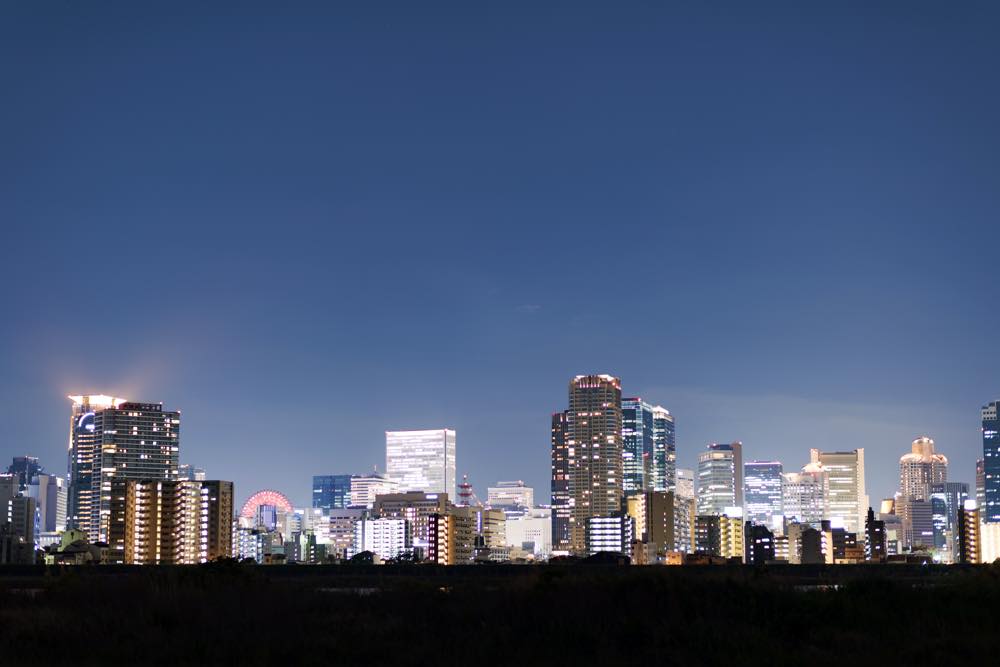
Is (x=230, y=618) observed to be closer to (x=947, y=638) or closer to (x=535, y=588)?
(x=535, y=588)

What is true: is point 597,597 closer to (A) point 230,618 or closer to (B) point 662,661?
(B) point 662,661

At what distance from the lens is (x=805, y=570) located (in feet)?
310

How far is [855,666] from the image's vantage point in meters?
32.2

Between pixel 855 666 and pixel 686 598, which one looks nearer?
pixel 855 666

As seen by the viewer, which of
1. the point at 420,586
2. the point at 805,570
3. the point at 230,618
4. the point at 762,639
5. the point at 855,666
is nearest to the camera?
the point at 855,666

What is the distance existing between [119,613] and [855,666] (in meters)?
23.3

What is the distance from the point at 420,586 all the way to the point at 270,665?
12708 millimetres

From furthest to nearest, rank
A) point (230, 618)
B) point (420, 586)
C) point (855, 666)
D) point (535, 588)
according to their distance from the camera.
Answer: point (420, 586) < point (535, 588) < point (230, 618) < point (855, 666)

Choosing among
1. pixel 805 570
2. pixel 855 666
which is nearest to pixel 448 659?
pixel 855 666

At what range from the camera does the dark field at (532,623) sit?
34.8 meters

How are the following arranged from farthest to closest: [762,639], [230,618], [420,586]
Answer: [420,586] < [230,618] < [762,639]

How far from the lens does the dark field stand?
114 ft

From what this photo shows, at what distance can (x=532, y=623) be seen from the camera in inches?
1487

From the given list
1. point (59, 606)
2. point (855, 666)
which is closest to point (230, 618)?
point (59, 606)
